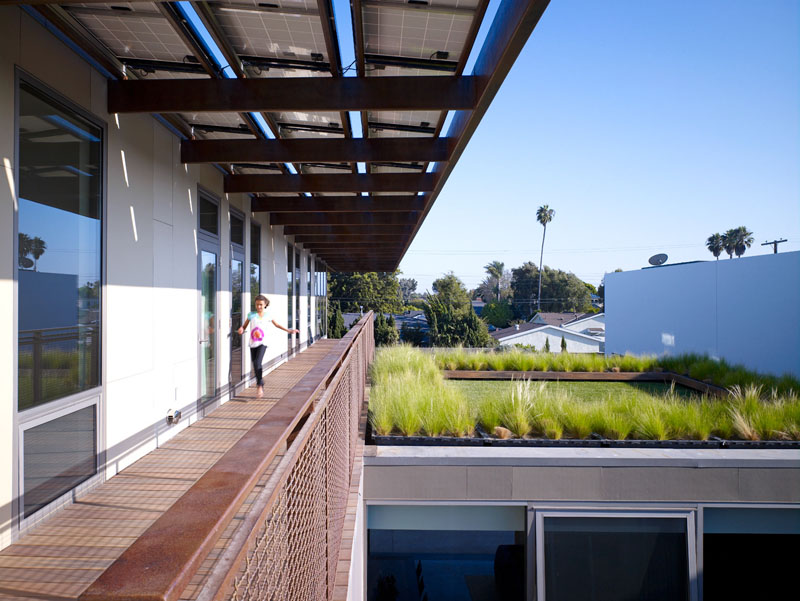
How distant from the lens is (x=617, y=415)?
23.8 ft

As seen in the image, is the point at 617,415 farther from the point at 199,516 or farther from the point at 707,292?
the point at 707,292

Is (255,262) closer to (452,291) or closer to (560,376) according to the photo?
(560,376)

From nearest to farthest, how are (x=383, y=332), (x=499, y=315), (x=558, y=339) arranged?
(x=383, y=332) → (x=558, y=339) → (x=499, y=315)

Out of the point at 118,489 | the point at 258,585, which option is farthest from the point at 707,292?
the point at 258,585

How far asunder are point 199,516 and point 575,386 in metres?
11.9

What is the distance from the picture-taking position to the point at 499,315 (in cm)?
7681

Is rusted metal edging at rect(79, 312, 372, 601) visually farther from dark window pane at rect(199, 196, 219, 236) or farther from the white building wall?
dark window pane at rect(199, 196, 219, 236)

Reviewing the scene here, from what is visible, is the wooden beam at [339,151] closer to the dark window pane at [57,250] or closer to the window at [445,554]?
the dark window pane at [57,250]

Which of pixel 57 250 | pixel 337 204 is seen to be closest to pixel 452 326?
pixel 337 204

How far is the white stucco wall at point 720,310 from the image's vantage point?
14.8 meters

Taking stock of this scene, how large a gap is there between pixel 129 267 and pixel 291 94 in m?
2.19

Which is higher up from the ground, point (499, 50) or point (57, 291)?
point (499, 50)

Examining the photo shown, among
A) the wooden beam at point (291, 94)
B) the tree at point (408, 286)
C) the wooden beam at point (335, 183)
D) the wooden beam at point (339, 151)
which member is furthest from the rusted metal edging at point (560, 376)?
the tree at point (408, 286)

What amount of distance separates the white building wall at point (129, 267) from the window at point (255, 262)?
247 centimetres
